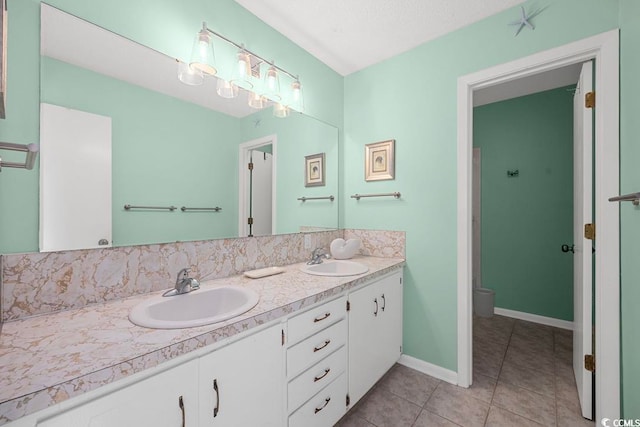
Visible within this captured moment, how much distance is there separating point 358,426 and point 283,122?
1.94 m

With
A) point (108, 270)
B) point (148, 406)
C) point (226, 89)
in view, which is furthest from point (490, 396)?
point (226, 89)

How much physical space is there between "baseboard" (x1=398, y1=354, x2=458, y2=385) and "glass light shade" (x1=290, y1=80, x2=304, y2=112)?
82.2 inches

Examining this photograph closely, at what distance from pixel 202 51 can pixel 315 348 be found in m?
1.59

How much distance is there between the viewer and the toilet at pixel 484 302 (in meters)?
2.93

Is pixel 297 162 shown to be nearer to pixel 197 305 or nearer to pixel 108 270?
pixel 197 305

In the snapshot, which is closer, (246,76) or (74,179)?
(74,179)

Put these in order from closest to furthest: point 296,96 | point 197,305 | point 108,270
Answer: point 108,270, point 197,305, point 296,96

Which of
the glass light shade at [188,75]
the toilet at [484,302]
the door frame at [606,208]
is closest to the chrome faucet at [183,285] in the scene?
the glass light shade at [188,75]

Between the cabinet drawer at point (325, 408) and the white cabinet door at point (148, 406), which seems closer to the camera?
the white cabinet door at point (148, 406)

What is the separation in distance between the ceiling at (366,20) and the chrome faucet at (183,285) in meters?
1.60

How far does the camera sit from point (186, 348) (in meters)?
0.78

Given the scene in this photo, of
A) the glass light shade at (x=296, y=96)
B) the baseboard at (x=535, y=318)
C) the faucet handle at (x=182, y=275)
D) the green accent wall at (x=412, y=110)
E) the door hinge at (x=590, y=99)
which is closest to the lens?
the green accent wall at (x=412, y=110)

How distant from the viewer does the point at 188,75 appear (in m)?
1.37

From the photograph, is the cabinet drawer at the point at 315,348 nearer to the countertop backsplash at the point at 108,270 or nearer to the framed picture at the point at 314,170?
the countertop backsplash at the point at 108,270
